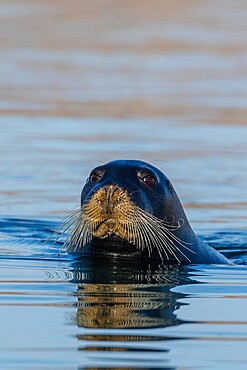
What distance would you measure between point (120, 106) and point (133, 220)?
9.56 m

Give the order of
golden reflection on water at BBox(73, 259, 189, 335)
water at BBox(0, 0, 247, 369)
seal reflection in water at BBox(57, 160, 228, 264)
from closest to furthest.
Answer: water at BBox(0, 0, 247, 369) → golden reflection on water at BBox(73, 259, 189, 335) → seal reflection in water at BBox(57, 160, 228, 264)

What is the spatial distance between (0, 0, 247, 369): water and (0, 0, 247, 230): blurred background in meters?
0.03

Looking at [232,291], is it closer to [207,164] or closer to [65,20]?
[207,164]

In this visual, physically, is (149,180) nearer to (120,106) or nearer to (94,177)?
(94,177)

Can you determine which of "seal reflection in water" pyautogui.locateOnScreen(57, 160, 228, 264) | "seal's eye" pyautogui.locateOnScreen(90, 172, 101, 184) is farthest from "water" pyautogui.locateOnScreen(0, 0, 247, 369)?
"seal's eye" pyautogui.locateOnScreen(90, 172, 101, 184)

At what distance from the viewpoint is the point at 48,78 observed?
2064 centimetres

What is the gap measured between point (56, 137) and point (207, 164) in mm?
2080

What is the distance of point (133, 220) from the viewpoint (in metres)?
8.41

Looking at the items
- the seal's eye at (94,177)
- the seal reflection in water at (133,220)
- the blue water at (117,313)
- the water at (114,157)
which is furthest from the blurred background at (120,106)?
the blue water at (117,313)

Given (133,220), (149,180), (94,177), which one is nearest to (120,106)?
(149,180)

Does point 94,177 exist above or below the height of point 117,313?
above

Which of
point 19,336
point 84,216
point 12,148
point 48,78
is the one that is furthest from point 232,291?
point 48,78

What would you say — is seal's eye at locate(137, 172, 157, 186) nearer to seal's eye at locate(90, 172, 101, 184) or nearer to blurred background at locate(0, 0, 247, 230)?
seal's eye at locate(90, 172, 101, 184)

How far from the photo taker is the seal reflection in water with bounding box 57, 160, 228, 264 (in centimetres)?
838
